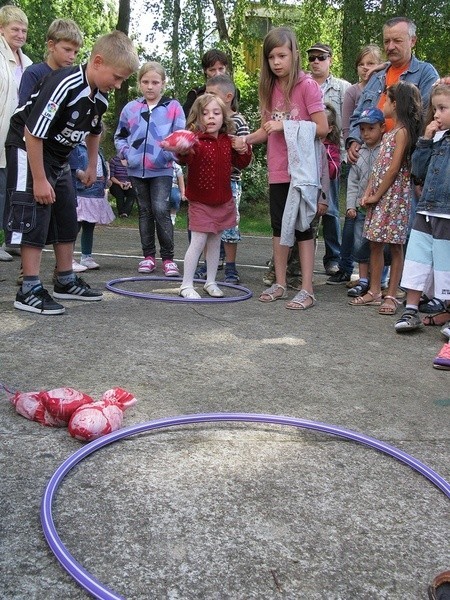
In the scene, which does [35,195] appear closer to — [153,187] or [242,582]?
[153,187]

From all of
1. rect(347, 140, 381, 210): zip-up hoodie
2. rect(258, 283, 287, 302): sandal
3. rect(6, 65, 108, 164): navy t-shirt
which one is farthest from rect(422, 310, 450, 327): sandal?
rect(6, 65, 108, 164): navy t-shirt

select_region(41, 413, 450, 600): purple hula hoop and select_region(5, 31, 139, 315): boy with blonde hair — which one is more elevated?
select_region(5, 31, 139, 315): boy with blonde hair

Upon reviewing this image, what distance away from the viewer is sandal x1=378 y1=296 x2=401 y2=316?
554 centimetres

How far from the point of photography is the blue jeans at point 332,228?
23.0 feet

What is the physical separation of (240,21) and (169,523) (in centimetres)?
1963

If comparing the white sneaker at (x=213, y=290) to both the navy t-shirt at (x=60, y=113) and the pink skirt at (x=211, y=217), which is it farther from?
the navy t-shirt at (x=60, y=113)

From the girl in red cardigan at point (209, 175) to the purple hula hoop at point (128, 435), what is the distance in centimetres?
270

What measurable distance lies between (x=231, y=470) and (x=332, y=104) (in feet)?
17.0

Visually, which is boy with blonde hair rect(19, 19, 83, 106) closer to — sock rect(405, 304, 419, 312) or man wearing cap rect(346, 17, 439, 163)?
man wearing cap rect(346, 17, 439, 163)

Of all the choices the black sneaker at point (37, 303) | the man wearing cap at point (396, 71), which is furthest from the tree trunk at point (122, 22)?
the black sneaker at point (37, 303)

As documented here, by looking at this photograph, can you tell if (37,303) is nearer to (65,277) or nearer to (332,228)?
(65,277)

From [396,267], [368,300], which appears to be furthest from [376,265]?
[368,300]

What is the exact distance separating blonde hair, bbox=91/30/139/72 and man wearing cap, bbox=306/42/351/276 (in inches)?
109

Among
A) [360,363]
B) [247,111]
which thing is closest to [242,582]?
[360,363]
